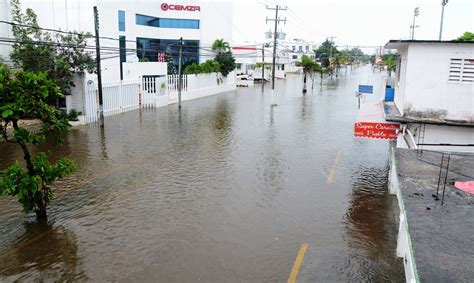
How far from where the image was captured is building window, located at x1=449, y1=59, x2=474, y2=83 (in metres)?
12.7

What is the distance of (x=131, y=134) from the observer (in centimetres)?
2220

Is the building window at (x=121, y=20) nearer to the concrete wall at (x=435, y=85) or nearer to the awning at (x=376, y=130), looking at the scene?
the awning at (x=376, y=130)

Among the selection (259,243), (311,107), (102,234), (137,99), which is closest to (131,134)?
(137,99)

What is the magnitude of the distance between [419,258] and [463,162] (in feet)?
18.4

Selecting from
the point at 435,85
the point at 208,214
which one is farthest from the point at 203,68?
the point at 208,214

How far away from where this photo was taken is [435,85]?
13188 mm

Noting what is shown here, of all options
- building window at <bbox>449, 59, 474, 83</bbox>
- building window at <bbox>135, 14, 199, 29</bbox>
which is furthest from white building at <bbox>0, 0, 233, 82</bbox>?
building window at <bbox>449, 59, 474, 83</bbox>

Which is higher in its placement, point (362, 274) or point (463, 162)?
point (463, 162)

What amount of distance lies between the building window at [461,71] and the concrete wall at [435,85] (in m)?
0.12

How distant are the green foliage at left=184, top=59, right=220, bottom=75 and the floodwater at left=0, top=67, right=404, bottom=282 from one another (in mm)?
21751

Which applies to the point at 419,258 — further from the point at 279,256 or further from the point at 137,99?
the point at 137,99

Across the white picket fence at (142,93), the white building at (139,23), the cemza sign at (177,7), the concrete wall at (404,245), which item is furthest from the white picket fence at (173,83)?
the concrete wall at (404,245)

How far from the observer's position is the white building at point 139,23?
37031 millimetres

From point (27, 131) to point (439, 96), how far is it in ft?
39.1
